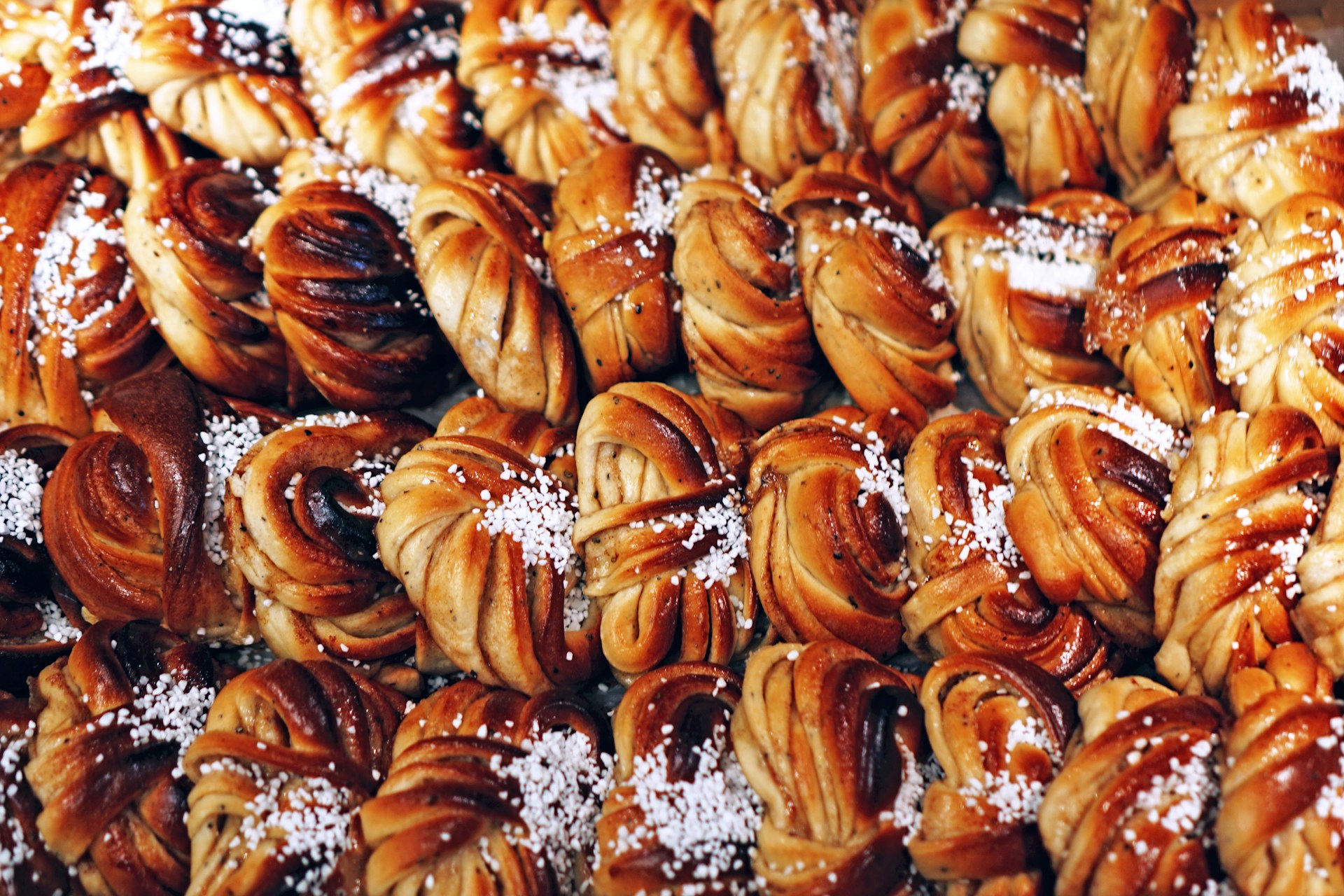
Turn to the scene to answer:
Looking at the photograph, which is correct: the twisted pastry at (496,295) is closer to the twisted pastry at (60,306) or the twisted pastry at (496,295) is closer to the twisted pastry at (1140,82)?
the twisted pastry at (60,306)

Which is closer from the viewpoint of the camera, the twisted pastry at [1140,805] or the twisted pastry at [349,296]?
the twisted pastry at [1140,805]

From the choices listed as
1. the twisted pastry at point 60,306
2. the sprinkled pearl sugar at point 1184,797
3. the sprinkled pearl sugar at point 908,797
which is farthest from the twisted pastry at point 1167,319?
the twisted pastry at point 60,306

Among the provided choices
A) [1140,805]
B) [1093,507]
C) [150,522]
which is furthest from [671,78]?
[1140,805]

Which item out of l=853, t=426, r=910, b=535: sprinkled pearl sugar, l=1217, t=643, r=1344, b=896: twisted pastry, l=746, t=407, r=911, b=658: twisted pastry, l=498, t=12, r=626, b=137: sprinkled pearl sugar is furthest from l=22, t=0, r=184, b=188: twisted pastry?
l=1217, t=643, r=1344, b=896: twisted pastry

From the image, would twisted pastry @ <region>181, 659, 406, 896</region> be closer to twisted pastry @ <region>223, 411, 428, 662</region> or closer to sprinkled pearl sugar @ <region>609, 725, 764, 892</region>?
twisted pastry @ <region>223, 411, 428, 662</region>

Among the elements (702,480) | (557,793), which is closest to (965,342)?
(702,480)

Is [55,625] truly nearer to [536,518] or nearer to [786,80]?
[536,518]
